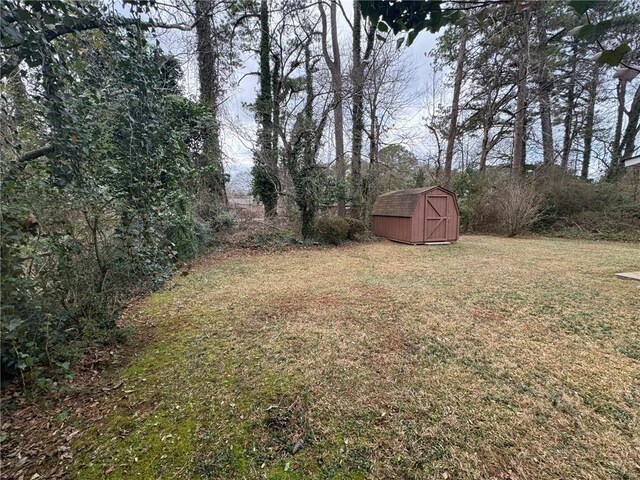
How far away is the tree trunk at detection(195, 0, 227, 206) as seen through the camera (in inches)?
295

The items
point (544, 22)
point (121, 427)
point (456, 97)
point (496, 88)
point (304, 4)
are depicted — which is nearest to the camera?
point (121, 427)

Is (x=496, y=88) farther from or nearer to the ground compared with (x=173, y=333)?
farther from the ground

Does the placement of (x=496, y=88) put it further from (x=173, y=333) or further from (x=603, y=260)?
(x=173, y=333)

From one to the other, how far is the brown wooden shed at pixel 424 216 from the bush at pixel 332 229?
6.06 ft

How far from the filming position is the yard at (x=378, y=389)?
149cm

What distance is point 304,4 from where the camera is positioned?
9539mm

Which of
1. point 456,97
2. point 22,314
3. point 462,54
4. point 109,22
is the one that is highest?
point 462,54

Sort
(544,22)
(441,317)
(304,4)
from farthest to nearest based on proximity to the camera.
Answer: (544,22) < (304,4) < (441,317)

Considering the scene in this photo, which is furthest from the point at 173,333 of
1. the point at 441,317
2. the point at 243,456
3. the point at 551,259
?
the point at 551,259

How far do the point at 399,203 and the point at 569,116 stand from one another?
34.2ft

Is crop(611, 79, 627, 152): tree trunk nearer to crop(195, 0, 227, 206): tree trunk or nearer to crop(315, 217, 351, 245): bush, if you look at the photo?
crop(315, 217, 351, 245): bush

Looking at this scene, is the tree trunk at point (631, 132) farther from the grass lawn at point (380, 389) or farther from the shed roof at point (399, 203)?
the grass lawn at point (380, 389)

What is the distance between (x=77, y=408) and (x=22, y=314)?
27.3 inches

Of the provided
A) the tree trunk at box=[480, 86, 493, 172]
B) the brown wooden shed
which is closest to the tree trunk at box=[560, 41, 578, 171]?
the tree trunk at box=[480, 86, 493, 172]
